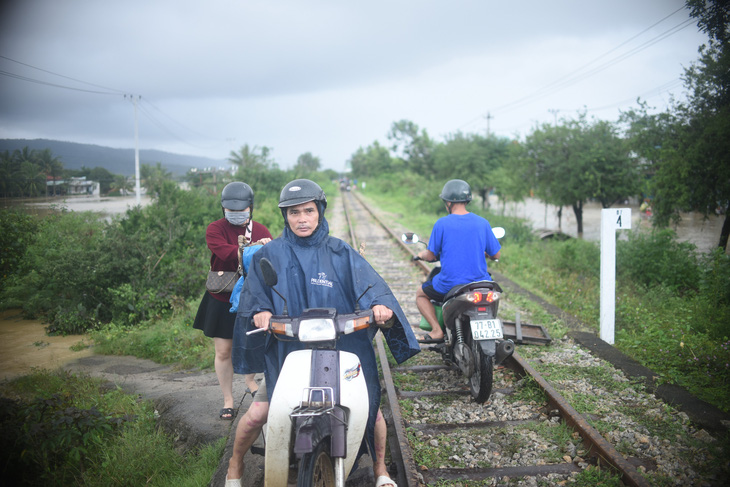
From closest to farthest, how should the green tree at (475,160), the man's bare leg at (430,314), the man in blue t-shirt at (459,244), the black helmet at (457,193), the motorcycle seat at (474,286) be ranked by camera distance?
the motorcycle seat at (474,286) < the man in blue t-shirt at (459,244) < the black helmet at (457,193) < the man's bare leg at (430,314) < the green tree at (475,160)

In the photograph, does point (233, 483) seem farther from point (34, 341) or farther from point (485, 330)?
point (34, 341)

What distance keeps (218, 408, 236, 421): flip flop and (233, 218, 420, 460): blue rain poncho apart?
1521 mm

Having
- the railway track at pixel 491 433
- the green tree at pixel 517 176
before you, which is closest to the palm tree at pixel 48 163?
the railway track at pixel 491 433

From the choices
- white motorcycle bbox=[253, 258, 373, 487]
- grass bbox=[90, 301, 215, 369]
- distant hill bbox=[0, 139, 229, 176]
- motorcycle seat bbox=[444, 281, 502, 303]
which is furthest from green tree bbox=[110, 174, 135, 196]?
white motorcycle bbox=[253, 258, 373, 487]

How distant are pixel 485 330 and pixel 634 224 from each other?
1962cm

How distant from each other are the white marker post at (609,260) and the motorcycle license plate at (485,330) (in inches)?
105

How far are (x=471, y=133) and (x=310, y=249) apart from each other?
3812 centimetres

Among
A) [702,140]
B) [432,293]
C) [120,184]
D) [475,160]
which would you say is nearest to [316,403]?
[432,293]

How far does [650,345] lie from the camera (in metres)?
5.90

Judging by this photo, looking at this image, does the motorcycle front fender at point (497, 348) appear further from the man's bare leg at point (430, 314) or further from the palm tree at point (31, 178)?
the palm tree at point (31, 178)

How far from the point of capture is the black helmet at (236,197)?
3926 millimetres

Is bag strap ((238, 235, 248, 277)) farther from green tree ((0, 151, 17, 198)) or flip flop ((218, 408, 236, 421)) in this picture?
green tree ((0, 151, 17, 198))

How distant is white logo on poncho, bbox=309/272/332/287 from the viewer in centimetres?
288

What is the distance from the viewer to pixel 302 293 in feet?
9.55
